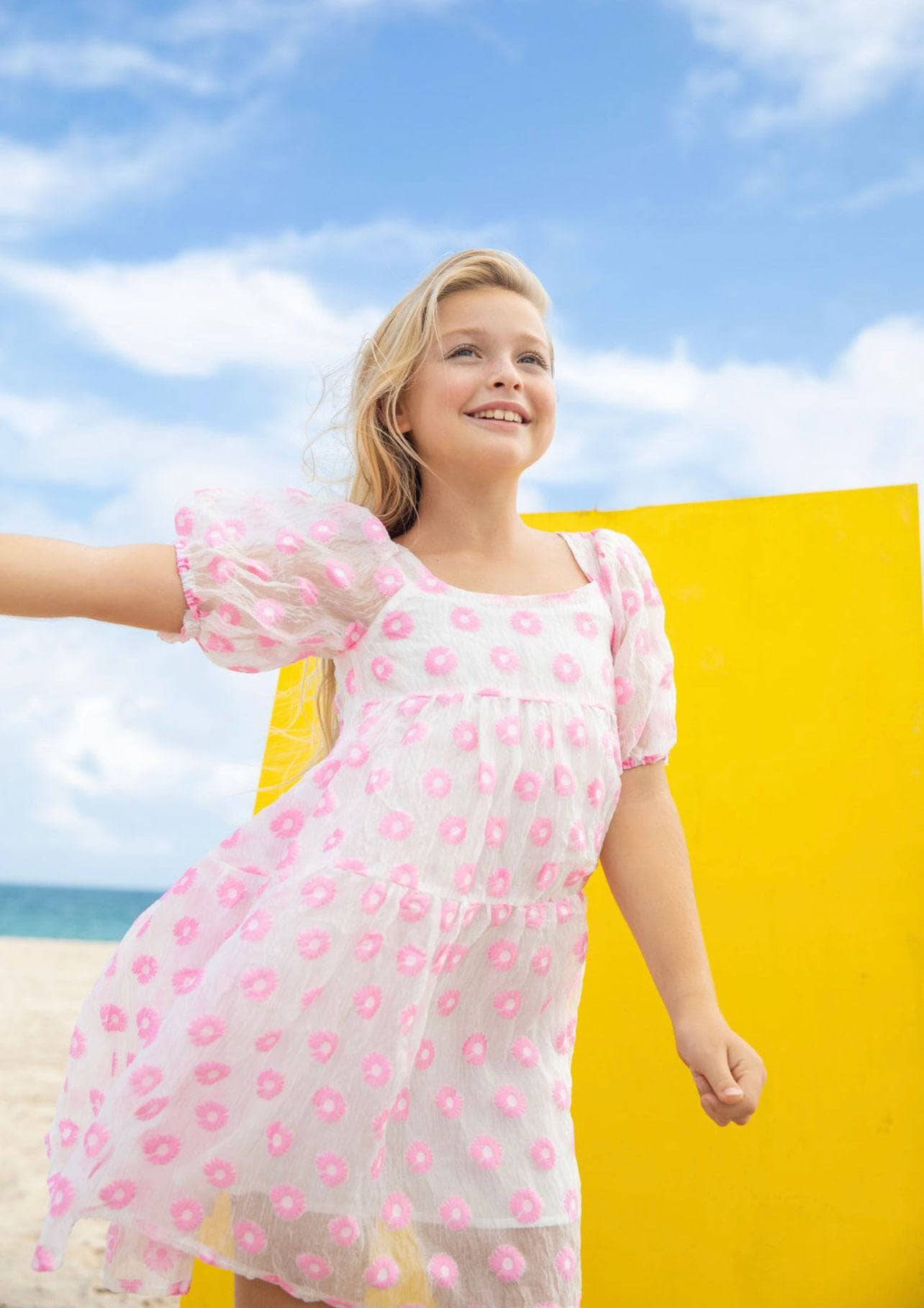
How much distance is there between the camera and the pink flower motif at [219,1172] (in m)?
1.30

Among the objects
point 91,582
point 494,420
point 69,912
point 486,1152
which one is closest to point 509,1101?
point 486,1152

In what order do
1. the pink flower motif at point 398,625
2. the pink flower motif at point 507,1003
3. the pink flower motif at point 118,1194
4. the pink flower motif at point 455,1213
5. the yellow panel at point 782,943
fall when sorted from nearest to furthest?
the pink flower motif at point 118,1194 < the pink flower motif at point 455,1213 < the pink flower motif at point 507,1003 < the pink flower motif at point 398,625 < the yellow panel at point 782,943

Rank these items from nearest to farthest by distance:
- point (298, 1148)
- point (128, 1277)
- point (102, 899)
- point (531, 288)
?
point (298, 1148)
point (128, 1277)
point (531, 288)
point (102, 899)

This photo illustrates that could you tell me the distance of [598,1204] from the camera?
224 centimetres

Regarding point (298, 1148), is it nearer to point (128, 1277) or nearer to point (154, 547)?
point (128, 1277)

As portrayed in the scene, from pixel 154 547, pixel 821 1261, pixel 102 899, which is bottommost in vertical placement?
pixel 821 1261

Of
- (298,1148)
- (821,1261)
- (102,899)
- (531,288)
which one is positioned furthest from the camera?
(102,899)

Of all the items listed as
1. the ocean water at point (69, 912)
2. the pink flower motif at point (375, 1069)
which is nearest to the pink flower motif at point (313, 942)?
the pink flower motif at point (375, 1069)

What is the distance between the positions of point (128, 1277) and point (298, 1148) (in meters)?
0.31

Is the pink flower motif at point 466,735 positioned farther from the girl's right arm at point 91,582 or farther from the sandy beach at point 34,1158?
the sandy beach at point 34,1158

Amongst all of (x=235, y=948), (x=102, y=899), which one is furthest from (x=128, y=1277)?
(x=102, y=899)

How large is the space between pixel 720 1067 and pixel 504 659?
0.58 meters

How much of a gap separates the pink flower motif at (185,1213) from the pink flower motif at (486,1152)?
31 cm

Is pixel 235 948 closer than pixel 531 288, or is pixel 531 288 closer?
pixel 235 948
